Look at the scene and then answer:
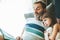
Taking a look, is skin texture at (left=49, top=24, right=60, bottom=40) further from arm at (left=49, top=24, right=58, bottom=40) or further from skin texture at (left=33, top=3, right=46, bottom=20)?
skin texture at (left=33, top=3, right=46, bottom=20)

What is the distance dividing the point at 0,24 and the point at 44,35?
37 cm

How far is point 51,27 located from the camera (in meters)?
1.17

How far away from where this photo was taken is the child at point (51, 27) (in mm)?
1150

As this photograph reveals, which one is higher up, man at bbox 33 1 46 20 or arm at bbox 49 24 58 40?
man at bbox 33 1 46 20

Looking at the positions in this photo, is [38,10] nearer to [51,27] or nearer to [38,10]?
[38,10]

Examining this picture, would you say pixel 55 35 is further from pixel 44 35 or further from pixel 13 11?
pixel 13 11

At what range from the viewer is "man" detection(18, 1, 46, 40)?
1.19 m

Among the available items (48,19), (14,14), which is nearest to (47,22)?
(48,19)

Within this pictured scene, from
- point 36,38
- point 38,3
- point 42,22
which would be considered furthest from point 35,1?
point 36,38

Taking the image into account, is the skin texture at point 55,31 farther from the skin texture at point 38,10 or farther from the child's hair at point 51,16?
the skin texture at point 38,10

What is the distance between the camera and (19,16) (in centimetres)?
125

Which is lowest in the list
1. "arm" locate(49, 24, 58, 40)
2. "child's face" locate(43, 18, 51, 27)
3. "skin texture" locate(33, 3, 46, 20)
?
"arm" locate(49, 24, 58, 40)

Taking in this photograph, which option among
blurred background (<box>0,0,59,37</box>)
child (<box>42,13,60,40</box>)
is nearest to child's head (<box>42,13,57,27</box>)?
child (<box>42,13,60,40</box>)

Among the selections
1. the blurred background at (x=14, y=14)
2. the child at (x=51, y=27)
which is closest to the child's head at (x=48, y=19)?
the child at (x=51, y=27)
